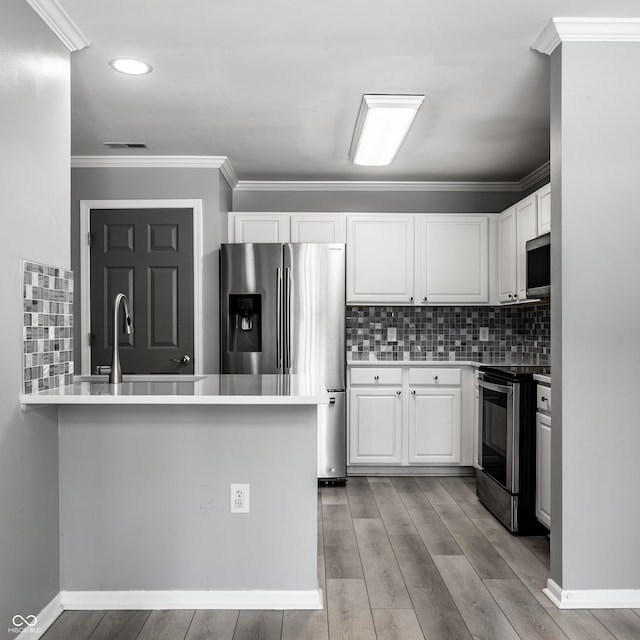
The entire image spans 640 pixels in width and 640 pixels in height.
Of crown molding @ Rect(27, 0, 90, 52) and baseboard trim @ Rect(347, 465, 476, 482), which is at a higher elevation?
crown molding @ Rect(27, 0, 90, 52)

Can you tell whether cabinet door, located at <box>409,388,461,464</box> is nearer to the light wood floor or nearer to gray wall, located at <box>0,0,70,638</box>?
the light wood floor

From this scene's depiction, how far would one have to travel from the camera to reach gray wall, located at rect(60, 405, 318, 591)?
8.07ft

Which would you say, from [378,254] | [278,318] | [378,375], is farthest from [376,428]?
[378,254]

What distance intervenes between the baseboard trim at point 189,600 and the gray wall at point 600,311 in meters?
1.11

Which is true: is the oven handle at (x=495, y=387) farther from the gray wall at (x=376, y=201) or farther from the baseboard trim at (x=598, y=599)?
the gray wall at (x=376, y=201)

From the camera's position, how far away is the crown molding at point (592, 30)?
7.92ft

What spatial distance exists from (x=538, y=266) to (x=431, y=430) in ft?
5.54

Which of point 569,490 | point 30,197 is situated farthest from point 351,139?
point 569,490

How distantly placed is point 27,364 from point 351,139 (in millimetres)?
2540

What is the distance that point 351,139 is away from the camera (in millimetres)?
3895

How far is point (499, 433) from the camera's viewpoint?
3.62m

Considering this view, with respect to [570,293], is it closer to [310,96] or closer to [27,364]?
[310,96]

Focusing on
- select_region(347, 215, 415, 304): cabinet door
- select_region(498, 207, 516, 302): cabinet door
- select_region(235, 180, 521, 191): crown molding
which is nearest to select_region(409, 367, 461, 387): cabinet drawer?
select_region(347, 215, 415, 304): cabinet door
